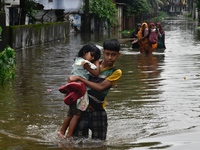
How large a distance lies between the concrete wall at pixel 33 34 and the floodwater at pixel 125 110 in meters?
7.78

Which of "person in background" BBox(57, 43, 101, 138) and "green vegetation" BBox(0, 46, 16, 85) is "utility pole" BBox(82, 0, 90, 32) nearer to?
"green vegetation" BBox(0, 46, 16, 85)

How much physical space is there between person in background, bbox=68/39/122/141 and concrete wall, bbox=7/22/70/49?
60.3 ft

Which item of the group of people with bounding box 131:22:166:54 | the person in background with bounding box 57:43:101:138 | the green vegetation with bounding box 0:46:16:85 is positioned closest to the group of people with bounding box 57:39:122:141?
the person in background with bounding box 57:43:101:138

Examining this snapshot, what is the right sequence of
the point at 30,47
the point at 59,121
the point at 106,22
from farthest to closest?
the point at 106,22
the point at 30,47
the point at 59,121

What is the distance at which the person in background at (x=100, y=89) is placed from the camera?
7.26 metres

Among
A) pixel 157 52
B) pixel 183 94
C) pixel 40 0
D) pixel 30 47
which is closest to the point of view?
pixel 183 94

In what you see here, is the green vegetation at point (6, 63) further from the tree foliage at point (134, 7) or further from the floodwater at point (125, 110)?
the tree foliage at point (134, 7)

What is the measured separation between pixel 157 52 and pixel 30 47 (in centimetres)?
654

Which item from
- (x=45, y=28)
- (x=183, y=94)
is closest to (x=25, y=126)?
(x=183, y=94)

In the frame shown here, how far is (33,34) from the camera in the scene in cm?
3008

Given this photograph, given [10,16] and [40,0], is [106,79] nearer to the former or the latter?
[10,16]

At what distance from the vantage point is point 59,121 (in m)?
9.49

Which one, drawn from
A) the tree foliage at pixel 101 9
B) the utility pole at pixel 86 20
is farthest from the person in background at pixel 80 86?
the tree foliage at pixel 101 9

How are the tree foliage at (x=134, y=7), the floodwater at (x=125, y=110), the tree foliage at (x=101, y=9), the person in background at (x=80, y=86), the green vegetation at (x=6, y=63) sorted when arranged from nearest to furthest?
1. the person in background at (x=80, y=86)
2. the floodwater at (x=125, y=110)
3. the green vegetation at (x=6, y=63)
4. the tree foliage at (x=101, y=9)
5. the tree foliage at (x=134, y=7)
